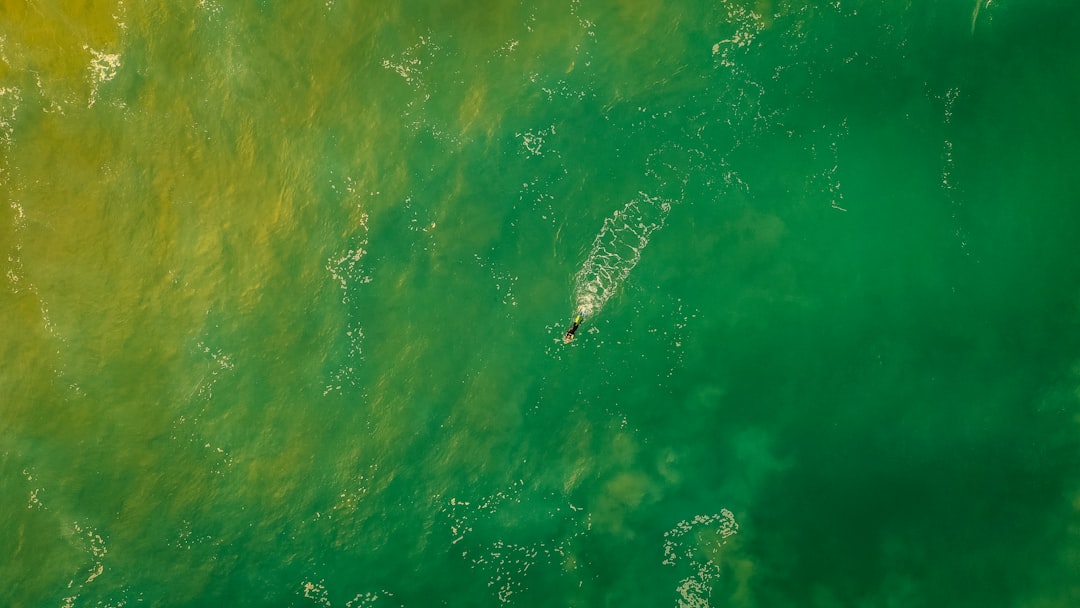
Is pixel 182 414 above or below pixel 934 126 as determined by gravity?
below

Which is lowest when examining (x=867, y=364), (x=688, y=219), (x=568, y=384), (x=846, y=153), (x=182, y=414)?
(x=182, y=414)

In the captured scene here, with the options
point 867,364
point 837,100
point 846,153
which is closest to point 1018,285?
point 867,364

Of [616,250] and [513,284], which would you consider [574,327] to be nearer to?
[513,284]

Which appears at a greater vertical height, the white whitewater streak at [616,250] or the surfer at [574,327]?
the white whitewater streak at [616,250]

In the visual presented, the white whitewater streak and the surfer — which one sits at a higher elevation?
the white whitewater streak

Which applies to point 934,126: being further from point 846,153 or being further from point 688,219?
point 688,219
